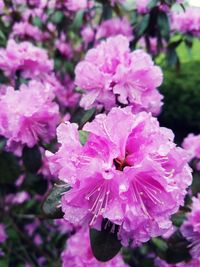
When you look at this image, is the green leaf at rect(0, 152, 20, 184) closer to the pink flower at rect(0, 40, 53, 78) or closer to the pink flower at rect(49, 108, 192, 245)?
the pink flower at rect(0, 40, 53, 78)

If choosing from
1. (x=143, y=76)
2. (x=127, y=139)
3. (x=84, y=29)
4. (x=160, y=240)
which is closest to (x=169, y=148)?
(x=127, y=139)

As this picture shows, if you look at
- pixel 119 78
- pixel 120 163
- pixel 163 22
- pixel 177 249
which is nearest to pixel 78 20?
pixel 163 22

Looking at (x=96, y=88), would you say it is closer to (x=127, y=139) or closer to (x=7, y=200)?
(x=127, y=139)

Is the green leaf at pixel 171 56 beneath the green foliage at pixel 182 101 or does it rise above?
above

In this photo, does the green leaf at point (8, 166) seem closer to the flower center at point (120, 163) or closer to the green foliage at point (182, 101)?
the flower center at point (120, 163)

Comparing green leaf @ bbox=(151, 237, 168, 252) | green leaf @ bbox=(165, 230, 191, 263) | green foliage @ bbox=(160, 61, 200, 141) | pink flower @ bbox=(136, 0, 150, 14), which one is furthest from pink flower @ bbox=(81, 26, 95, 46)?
green foliage @ bbox=(160, 61, 200, 141)

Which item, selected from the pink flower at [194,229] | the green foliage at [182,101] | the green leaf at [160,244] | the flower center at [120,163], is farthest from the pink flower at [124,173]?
the green foliage at [182,101]
